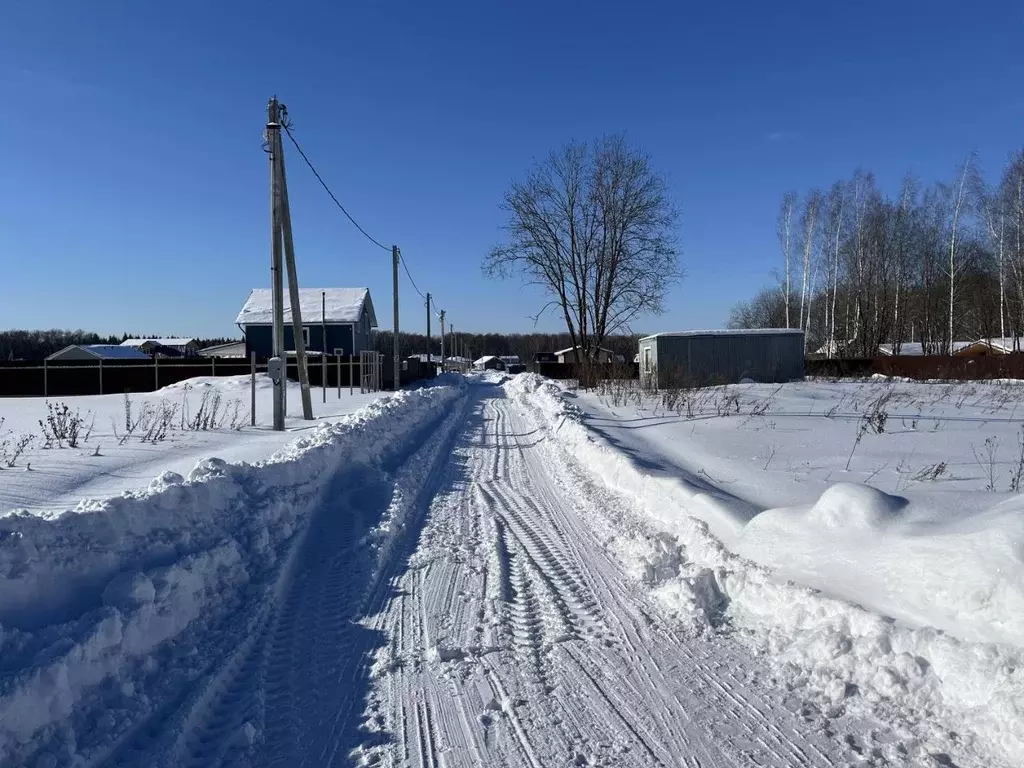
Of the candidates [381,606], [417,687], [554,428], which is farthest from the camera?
[554,428]

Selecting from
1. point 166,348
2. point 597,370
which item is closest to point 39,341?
point 166,348

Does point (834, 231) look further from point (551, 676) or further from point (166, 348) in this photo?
point (166, 348)

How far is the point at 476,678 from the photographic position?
3.77m

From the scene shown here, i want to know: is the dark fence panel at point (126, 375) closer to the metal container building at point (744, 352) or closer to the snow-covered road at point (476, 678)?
the metal container building at point (744, 352)

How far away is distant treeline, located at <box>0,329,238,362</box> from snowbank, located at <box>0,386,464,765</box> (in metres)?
90.2

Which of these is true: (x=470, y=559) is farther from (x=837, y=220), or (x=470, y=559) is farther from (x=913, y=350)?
(x=913, y=350)

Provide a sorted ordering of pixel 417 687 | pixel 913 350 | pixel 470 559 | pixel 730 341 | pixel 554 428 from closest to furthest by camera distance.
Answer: pixel 417 687 → pixel 470 559 → pixel 554 428 → pixel 730 341 → pixel 913 350

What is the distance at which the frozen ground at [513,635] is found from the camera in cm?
308

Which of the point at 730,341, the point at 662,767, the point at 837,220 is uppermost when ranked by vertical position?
the point at 837,220

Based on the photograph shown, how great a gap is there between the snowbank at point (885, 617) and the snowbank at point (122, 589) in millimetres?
3035

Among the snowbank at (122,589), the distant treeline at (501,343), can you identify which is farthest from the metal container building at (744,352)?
the distant treeline at (501,343)

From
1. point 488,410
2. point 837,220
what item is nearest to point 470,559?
point 488,410

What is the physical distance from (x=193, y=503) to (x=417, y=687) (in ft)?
11.3

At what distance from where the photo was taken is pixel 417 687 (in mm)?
3654
